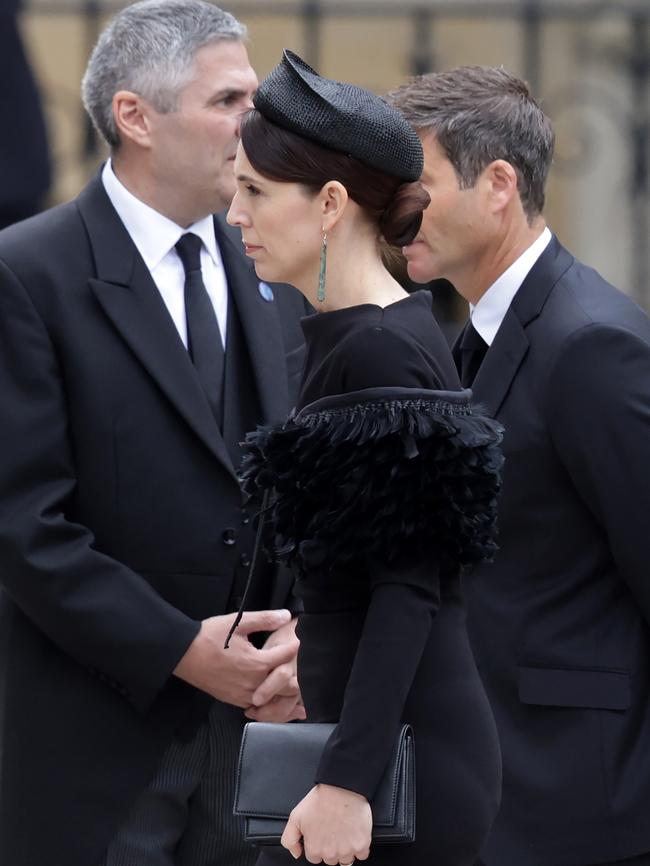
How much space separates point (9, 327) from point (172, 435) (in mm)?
360

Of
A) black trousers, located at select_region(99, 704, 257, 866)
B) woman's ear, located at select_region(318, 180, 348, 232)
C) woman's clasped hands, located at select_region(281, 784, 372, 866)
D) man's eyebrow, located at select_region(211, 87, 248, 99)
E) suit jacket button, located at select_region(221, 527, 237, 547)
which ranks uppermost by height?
woman's ear, located at select_region(318, 180, 348, 232)

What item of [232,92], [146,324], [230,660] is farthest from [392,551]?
[232,92]

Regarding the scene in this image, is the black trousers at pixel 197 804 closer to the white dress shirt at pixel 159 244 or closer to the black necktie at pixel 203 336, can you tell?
the black necktie at pixel 203 336

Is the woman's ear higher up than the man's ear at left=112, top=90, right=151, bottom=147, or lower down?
higher up

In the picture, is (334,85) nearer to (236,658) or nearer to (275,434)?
(275,434)

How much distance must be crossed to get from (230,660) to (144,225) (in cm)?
87

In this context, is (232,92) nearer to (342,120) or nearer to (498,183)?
(498,183)

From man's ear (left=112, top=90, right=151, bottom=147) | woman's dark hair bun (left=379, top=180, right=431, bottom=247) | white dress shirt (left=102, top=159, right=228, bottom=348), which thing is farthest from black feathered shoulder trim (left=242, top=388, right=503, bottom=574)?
man's ear (left=112, top=90, right=151, bottom=147)

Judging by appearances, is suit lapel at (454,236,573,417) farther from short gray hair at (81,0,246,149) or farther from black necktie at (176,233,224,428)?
short gray hair at (81,0,246,149)

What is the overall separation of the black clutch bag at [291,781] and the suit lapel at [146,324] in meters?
0.81

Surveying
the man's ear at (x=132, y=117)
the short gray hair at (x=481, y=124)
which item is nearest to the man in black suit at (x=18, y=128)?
the man's ear at (x=132, y=117)

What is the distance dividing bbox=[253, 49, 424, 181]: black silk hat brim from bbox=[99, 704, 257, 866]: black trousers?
1.21 meters

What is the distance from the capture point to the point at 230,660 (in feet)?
10.4

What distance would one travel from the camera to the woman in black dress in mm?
2434
